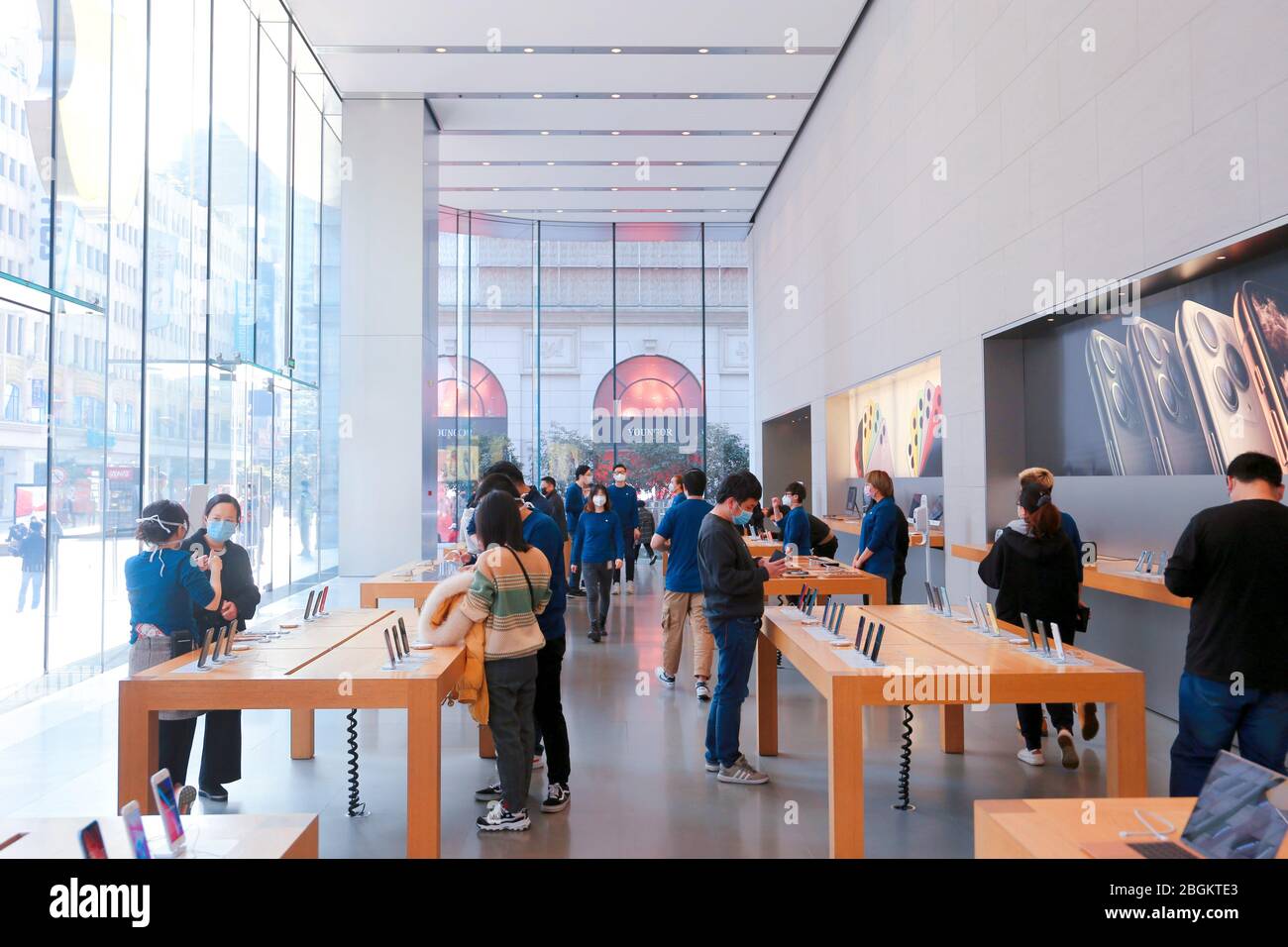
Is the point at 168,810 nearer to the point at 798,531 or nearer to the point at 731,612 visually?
the point at 731,612

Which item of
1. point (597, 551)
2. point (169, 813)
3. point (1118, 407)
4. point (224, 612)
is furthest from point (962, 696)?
point (597, 551)

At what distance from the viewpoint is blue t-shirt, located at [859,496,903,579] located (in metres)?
6.77

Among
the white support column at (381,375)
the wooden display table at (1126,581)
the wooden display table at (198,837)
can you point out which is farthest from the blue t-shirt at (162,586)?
the white support column at (381,375)

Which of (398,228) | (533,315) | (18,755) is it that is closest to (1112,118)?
(18,755)

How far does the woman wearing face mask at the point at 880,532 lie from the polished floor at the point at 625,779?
48.1 inches

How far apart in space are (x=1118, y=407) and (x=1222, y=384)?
3.63ft

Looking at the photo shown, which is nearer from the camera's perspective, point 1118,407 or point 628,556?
point 1118,407

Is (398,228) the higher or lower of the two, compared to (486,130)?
lower

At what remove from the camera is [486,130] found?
45.1 ft

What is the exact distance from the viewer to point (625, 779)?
14.7 ft

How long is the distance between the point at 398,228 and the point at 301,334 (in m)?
1.99

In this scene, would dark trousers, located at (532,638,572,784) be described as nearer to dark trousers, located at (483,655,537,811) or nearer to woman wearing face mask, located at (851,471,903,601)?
dark trousers, located at (483,655,537,811)

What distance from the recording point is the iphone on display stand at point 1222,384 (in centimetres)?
474
